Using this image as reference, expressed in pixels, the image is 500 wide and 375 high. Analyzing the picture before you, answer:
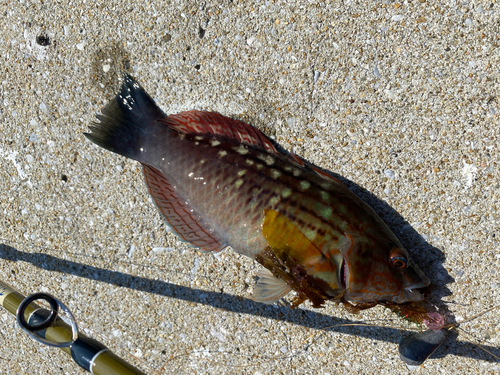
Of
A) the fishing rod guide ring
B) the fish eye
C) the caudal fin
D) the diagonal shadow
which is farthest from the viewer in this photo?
the caudal fin

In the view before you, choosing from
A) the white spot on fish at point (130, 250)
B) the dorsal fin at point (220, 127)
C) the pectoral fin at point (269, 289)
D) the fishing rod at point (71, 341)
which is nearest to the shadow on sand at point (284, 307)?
the white spot on fish at point (130, 250)

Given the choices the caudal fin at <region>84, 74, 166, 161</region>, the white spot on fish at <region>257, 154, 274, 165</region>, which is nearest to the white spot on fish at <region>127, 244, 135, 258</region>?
the caudal fin at <region>84, 74, 166, 161</region>

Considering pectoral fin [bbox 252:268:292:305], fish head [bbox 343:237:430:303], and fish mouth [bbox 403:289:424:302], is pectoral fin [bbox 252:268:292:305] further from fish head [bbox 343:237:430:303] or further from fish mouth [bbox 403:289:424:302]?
fish mouth [bbox 403:289:424:302]

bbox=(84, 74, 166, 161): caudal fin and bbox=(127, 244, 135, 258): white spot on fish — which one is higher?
bbox=(84, 74, 166, 161): caudal fin

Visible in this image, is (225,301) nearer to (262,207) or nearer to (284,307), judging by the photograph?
(284,307)

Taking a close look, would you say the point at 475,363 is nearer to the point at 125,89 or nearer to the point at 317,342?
the point at 317,342

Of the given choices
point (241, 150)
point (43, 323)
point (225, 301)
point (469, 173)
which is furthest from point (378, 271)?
point (43, 323)
